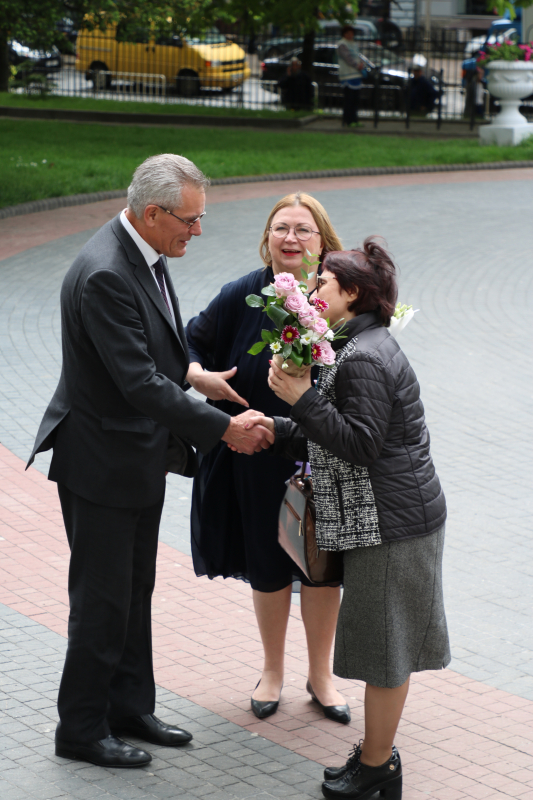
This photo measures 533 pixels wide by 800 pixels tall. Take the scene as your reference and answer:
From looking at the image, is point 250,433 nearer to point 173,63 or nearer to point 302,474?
point 302,474

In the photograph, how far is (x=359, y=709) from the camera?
13.3ft

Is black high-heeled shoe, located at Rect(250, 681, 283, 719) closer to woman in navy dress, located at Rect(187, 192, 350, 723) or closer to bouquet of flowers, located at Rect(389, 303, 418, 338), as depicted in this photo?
woman in navy dress, located at Rect(187, 192, 350, 723)

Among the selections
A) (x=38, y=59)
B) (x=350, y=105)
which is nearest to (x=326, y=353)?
(x=350, y=105)

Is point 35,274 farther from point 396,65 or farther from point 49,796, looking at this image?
point 396,65

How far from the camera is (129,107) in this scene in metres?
25.0

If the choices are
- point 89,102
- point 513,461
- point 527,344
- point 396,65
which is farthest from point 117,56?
point 513,461

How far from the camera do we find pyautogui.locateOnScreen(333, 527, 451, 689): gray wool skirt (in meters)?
3.27

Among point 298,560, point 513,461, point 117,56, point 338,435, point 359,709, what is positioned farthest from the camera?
point 117,56

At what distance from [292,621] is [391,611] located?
165cm

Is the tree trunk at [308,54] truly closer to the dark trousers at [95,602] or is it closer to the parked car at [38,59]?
the parked car at [38,59]

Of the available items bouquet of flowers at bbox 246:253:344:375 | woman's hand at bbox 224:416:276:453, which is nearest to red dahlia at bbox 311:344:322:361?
bouquet of flowers at bbox 246:253:344:375

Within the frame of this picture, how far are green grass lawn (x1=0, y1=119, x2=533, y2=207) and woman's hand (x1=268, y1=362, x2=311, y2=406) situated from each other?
38.0ft

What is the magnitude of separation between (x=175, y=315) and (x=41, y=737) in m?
1.61

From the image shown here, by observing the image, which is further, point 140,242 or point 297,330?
point 140,242
